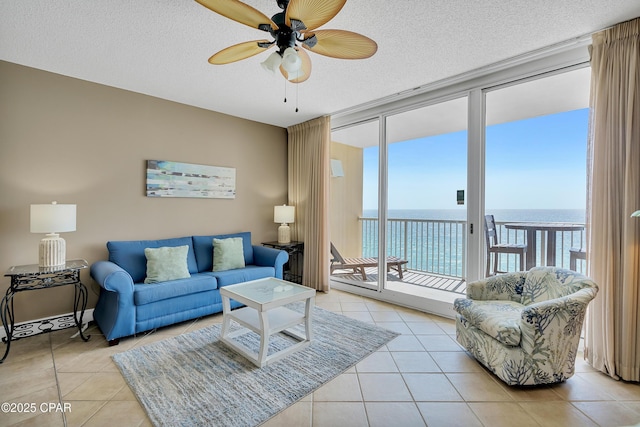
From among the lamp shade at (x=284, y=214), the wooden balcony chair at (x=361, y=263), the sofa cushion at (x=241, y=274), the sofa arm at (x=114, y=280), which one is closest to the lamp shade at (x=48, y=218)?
the sofa arm at (x=114, y=280)

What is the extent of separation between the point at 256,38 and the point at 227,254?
2422 mm

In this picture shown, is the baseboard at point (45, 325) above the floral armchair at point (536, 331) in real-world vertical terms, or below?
below

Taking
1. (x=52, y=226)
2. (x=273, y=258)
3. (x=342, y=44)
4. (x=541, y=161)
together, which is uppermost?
(x=342, y=44)

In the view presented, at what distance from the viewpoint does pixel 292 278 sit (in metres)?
4.73

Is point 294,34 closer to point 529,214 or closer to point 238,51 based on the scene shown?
point 238,51

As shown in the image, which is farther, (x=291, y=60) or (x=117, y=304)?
(x=117, y=304)

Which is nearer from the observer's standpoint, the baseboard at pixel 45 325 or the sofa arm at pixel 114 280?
the sofa arm at pixel 114 280

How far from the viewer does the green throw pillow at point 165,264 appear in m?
2.92

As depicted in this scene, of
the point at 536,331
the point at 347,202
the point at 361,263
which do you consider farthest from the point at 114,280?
the point at 347,202

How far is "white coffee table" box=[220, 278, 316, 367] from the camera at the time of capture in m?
2.15

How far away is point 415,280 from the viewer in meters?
4.41

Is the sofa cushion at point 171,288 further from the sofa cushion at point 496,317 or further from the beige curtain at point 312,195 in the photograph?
the sofa cushion at point 496,317

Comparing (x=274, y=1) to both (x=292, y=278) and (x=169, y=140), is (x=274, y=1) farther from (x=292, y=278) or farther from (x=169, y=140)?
(x=292, y=278)

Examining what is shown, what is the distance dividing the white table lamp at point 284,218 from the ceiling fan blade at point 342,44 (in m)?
2.76
